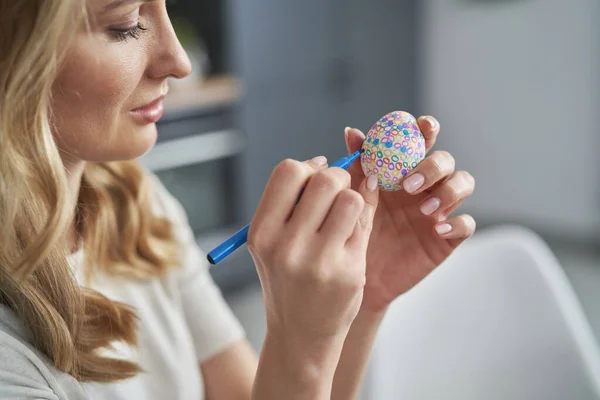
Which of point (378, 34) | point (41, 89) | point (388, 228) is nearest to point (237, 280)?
point (378, 34)

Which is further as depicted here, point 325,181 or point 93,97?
point 93,97

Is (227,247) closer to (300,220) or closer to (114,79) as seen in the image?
(300,220)

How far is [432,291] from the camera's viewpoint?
4.39ft

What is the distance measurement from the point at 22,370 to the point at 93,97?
34cm

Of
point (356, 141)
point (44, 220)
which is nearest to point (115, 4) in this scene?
point (44, 220)

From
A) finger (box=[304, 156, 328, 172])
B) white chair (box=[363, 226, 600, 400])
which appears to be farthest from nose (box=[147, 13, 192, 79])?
white chair (box=[363, 226, 600, 400])

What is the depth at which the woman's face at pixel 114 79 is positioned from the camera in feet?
2.66

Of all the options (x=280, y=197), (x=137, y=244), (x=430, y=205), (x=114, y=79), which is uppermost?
(x=114, y=79)

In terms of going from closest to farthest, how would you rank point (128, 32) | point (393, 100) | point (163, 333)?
point (128, 32)
point (163, 333)
point (393, 100)

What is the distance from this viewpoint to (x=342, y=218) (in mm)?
728

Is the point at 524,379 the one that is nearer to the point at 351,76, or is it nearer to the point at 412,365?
the point at 412,365

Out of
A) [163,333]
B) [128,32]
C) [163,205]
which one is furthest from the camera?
[163,205]

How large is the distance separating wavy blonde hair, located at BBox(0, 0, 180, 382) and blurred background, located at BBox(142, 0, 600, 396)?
173 cm

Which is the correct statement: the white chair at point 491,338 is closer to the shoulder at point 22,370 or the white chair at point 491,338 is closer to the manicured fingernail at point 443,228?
the manicured fingernail at point 443,228
